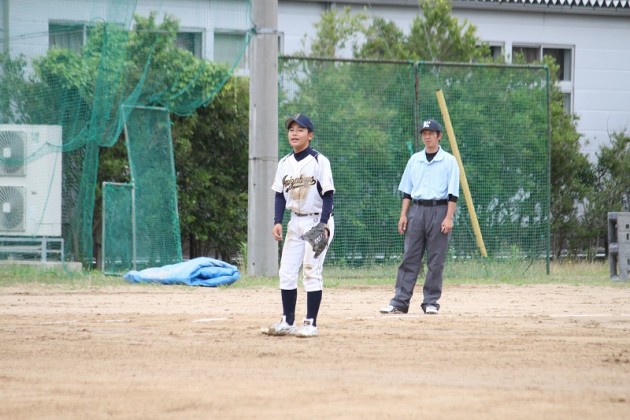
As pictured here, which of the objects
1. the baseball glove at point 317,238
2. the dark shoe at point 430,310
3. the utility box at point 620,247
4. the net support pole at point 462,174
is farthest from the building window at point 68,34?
the baseball glove at point 317,238

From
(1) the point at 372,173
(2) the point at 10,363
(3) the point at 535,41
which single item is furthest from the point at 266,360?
(3) the point at 535,41

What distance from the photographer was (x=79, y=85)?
58.9 feet

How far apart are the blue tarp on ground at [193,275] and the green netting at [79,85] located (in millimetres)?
1413

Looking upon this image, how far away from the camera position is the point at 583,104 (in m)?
29.5

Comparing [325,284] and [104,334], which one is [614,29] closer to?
[325,284]

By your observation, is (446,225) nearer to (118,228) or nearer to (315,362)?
(315,362)

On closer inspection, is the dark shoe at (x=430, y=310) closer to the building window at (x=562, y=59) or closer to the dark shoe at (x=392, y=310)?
the dark shoe at (x=392, y=310)

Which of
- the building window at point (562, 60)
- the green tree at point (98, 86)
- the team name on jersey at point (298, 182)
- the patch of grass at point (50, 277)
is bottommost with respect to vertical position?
the patch of grass at point (50, 277)

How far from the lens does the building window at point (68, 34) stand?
1759cm

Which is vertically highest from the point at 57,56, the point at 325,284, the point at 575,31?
the point at 575,31

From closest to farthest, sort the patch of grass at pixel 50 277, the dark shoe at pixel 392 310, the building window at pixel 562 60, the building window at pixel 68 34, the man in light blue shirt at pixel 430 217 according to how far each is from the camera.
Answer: the man in light blue shirt at pixel 430 217, the dark shoe at pixel 392 310, the patch of grass at pixel 50 277, the building window at pixel 68 34, the building window at pixel 562 60

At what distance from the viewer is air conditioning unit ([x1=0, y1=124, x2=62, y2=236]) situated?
17.8m

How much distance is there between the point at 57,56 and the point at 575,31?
16.1 m

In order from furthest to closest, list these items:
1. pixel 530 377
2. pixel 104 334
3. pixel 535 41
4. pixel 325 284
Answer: pixel 535 41
pixel 325 284
pixel 104 334
pixel 530 377
